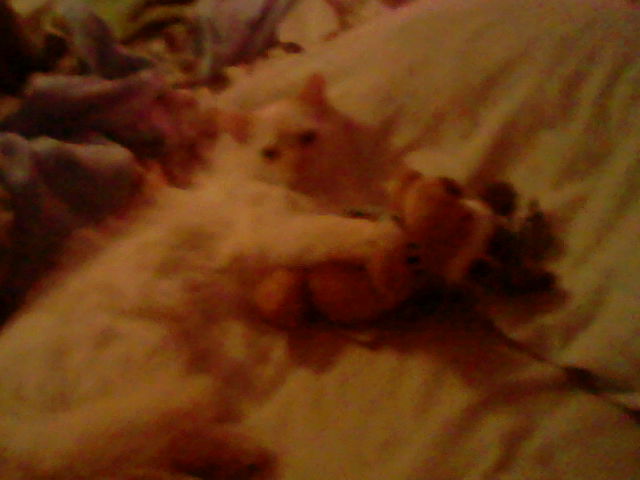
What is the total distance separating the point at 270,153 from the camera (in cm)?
70

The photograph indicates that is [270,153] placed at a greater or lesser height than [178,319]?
greater

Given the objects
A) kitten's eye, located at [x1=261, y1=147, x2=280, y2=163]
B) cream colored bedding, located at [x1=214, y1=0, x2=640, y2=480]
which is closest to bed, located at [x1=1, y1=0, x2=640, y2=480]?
cream colored bedding, located at [x1=214, y1=0, x2=640, y2=480]

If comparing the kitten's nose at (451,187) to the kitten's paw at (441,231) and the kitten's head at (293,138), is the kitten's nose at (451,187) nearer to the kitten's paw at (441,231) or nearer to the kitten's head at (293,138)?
the kitten's paw at (441,231)

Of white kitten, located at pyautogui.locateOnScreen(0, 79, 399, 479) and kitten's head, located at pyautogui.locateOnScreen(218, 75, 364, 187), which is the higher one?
kitten's head, located at pyautogui.locateOnScreen(218, 75, 364, 187)

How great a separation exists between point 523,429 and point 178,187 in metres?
0.55

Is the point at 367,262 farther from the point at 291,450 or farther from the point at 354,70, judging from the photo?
the point at 354,70

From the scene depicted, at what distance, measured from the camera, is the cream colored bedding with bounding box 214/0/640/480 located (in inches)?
19.9

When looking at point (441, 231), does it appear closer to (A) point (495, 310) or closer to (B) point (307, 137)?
(A) point (495, 310)

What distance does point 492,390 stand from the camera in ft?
1.77

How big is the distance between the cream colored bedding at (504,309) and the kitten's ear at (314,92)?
5 cm

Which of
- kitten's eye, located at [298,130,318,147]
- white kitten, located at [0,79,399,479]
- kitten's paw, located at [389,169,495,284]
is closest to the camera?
white kitten, located at [0,79,399,479]

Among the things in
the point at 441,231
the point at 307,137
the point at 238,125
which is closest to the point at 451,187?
the point at 441,231

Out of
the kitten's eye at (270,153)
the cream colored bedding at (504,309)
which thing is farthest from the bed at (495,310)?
the kitten's eye at (270,153)

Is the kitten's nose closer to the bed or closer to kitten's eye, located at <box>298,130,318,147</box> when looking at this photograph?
the bed
